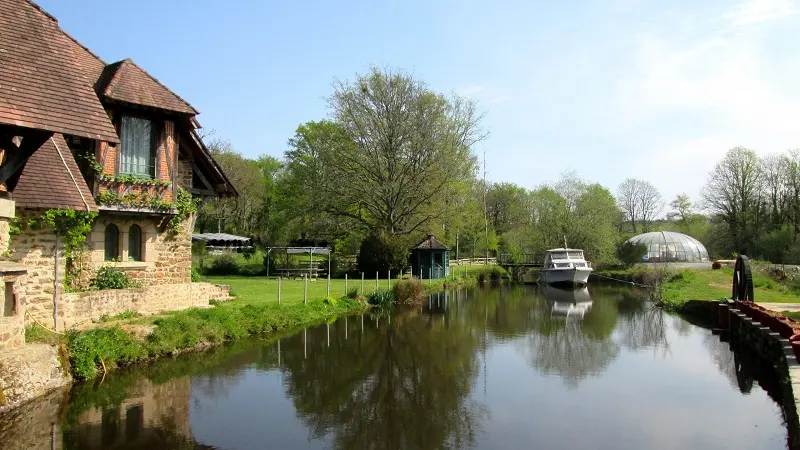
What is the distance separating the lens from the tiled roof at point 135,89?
1759 cm

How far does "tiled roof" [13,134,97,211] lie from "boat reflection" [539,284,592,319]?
1994 cm

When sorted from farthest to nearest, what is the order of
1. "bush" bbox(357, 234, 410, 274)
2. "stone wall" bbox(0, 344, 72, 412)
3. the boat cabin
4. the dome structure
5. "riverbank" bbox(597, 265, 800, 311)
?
1. the dome structure
2. the boat cabin
3. "bush" bbox(357, 234, 410, 274)
4. "riverbank" bbox(597, 265, 800, 311)
5. "stone wall" bbox(0, 344, 72, 412)

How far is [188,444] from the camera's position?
9250mm

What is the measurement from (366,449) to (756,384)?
9.82 m

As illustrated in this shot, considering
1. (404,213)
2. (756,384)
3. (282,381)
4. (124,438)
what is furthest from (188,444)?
(404,213)

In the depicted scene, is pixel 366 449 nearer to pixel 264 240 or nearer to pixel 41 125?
pixel 41 125

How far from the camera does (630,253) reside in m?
50.1

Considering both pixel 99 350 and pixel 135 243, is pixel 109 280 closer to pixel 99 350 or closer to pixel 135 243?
pixel 135 243

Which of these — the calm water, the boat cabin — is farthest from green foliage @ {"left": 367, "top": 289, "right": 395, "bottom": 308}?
the boat cabin

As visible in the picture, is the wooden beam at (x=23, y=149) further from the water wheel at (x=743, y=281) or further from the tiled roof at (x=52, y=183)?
the water wheel at (x=743, y=281)

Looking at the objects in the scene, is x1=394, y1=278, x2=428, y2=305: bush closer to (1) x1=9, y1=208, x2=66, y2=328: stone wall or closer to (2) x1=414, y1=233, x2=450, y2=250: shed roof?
(2) x1=414, y1=233, x2=450, y2=250: shed roof

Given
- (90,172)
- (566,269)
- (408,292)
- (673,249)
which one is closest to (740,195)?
(673,249)

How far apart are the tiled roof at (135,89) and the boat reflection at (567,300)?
1807 centimetres

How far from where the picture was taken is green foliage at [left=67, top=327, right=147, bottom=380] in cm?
1249
